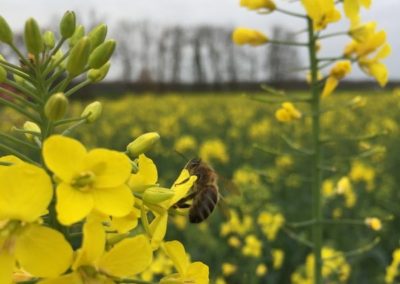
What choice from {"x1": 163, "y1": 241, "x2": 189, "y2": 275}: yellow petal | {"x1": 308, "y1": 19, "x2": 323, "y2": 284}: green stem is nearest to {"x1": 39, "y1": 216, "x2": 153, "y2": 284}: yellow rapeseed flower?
{"x1": 163, "y1": 241, "x2": 189, "y2": 275}: yellow petal

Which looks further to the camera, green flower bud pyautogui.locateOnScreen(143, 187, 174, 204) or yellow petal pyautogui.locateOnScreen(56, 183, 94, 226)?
green flower bud pyautogui.locateOnScreen(143, 187, 174, 204)

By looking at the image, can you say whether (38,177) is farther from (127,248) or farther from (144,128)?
(144,128)

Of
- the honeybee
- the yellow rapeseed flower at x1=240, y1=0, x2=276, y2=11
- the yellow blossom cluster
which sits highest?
the yellow rapeseed flower at x1=240, y1=0, x2=276, y2=11

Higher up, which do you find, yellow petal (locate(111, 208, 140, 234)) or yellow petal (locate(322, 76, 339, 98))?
yellow petal (locate(111, 208, 140, 234))

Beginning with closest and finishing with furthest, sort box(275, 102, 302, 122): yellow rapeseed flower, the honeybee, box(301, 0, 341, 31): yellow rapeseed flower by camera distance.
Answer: the honeybee < box(301, 0, 341, 31): yellow rapeseed flower < box(275, 102, 302, 122): yellow rapeseed flower

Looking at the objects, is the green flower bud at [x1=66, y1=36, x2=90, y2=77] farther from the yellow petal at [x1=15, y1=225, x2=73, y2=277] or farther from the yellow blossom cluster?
the yellow blossom cluster

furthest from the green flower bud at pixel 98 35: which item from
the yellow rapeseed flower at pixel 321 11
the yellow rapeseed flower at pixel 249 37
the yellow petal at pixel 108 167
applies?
the yellow rapeseed flower at pixel 249 37

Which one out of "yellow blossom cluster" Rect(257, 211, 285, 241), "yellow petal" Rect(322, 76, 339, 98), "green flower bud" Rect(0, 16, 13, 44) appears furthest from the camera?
"yellow blossom cluster" Rect(257, 211, 285, 241)

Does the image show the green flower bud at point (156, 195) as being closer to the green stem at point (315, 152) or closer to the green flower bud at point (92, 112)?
the green flower bud at point (92, 112)
